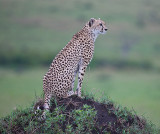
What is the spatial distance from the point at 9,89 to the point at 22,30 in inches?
231

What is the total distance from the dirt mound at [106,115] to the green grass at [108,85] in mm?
9964

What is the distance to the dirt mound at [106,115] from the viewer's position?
18.2 feet

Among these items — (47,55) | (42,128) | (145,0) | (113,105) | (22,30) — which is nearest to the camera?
(42,128)

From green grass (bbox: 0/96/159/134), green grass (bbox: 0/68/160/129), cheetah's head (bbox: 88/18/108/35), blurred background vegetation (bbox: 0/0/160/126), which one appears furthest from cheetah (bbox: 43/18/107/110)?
green grass (bbox: 0/68/160/129)

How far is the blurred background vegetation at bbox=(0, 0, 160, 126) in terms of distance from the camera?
18.7 metres

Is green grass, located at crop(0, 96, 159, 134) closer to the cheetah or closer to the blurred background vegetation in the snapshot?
the cheetah

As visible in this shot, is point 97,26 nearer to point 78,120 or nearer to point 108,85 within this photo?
point 78,120

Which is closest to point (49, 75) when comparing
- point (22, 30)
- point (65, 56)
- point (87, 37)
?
point (65, 56)

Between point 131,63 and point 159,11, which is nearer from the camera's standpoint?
point 131,63

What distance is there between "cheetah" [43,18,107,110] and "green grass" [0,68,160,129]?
9.75m

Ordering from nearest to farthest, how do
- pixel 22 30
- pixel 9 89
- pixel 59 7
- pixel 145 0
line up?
pixel 9 89
pixel 22 30
pixel 59 7
pixel 145 0

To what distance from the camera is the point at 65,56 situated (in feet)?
19.8

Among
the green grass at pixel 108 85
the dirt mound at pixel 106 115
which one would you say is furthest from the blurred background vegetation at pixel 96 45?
the dirt mound at pixel 106 115

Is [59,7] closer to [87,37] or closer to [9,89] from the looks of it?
[9,89]
